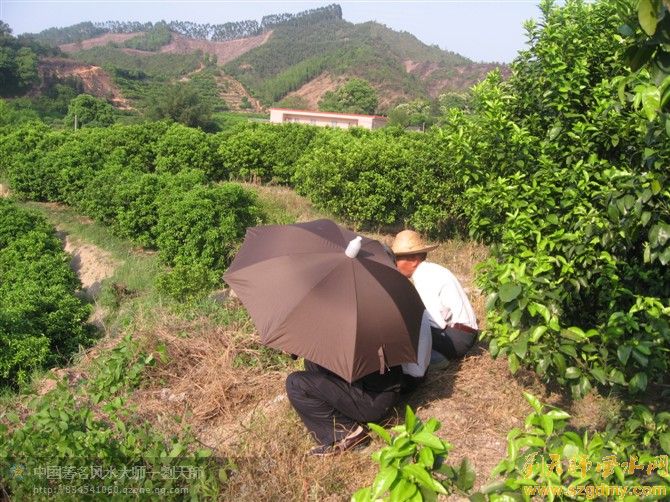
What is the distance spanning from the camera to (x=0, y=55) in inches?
1921

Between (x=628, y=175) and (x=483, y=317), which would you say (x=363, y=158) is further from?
(x=628, y=175)

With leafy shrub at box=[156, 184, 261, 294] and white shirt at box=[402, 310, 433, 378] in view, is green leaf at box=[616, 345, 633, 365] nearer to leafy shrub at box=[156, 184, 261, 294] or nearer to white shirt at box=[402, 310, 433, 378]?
white shirt at box=[402, 310, 433, 378]

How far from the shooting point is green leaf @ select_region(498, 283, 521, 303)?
242 centimetres

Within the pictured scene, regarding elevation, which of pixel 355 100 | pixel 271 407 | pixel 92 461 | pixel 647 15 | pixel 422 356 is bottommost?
pixel 355 100

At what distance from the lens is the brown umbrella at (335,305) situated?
287cm

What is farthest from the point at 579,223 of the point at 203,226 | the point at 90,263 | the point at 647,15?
the point at 90,263

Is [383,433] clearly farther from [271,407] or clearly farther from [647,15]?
[271,407]

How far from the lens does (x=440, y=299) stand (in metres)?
3.67

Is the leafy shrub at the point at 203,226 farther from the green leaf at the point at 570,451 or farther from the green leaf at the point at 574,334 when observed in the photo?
the green leaf at the point at 570,451

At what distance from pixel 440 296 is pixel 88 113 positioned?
129ft

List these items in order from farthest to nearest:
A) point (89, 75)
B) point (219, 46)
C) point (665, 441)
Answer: point (219, 46), point (89, 75), point (665, 441)

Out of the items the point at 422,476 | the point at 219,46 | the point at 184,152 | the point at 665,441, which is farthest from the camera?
the point at 219,46

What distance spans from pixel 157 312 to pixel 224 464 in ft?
7.66

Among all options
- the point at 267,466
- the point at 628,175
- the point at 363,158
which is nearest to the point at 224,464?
the point at 267,466
